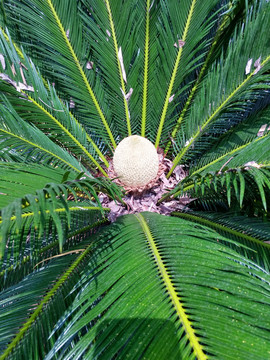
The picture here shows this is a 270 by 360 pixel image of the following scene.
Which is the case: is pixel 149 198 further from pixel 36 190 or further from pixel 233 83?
pixel 36 190

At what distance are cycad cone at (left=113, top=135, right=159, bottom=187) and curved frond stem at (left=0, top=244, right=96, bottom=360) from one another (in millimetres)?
518

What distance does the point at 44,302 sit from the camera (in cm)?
97

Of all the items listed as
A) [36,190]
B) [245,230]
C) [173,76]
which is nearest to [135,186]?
[245,230]

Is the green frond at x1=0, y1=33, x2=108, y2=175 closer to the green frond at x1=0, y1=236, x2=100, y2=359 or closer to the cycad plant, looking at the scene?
the cycad plant

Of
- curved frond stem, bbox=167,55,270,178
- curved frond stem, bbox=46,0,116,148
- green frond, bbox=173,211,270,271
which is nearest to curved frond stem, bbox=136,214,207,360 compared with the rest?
green frond, bbox=173,211,270,271

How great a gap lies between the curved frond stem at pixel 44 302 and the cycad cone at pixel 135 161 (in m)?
0.52

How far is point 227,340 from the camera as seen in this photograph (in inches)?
23.9

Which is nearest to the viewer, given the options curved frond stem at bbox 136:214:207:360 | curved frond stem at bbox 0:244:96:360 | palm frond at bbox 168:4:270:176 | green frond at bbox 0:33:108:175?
curved frond stem at bbox 136:214:207:360

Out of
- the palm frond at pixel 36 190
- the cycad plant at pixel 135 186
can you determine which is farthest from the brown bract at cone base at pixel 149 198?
the palm frond at pixel 36 190

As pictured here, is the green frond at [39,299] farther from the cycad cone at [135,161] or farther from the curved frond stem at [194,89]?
the curved frond stem at [194,89]

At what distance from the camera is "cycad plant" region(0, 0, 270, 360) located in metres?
0.70

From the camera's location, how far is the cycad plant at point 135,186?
70cm

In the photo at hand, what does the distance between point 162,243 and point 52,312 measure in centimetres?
43

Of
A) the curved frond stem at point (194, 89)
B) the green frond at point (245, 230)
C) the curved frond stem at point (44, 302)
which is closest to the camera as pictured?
the curved frond stem at point (44, 302)
